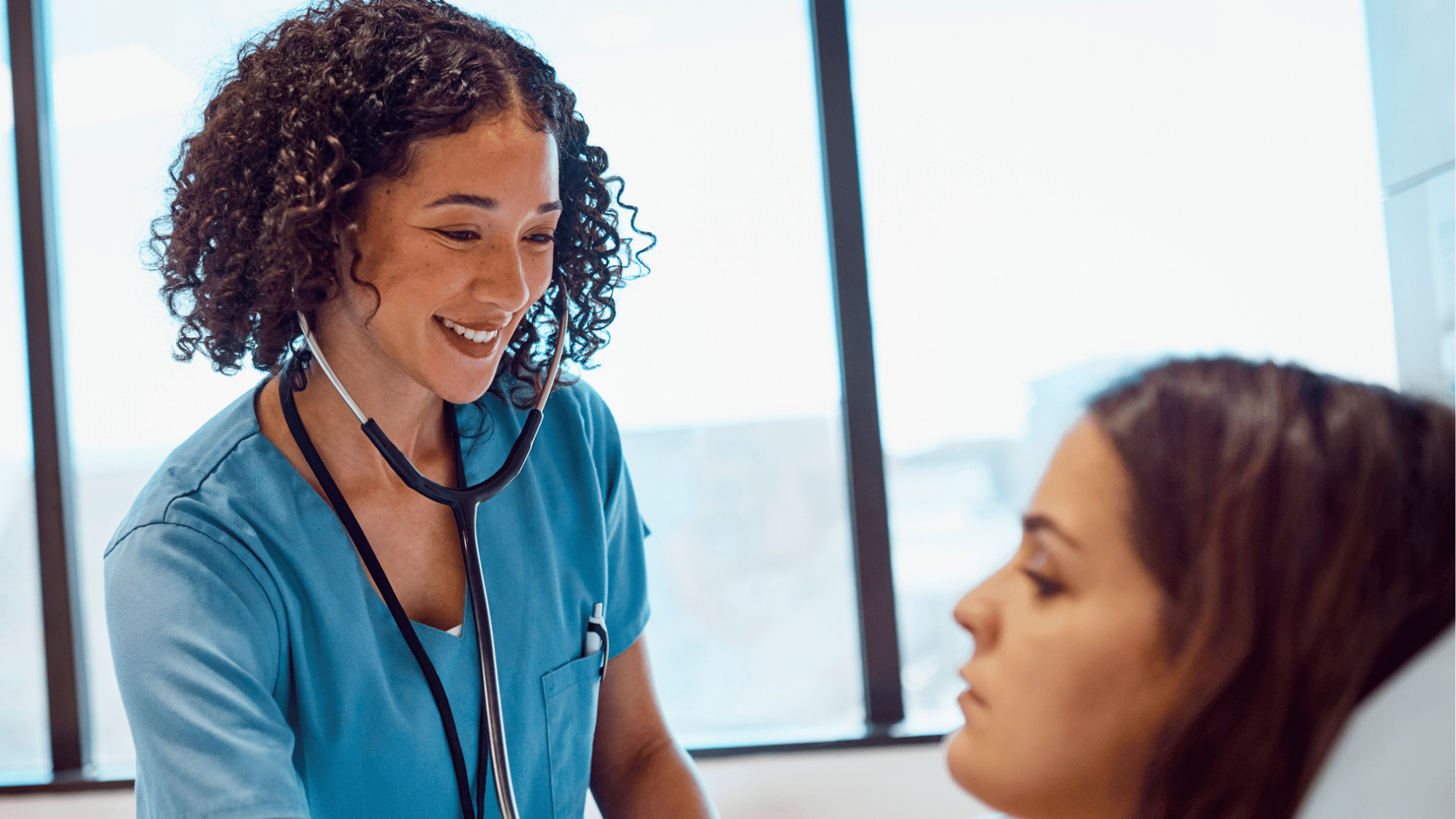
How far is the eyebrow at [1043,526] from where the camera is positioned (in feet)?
1.89

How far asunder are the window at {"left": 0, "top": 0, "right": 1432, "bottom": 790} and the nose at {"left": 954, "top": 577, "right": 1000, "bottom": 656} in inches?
42.6

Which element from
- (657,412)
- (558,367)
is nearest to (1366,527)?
(558,367)

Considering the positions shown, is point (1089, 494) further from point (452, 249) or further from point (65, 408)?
point (65, 408)

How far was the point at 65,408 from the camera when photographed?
194 centimetres

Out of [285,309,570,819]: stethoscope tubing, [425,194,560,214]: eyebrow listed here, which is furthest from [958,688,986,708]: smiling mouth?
[425,194,560,214]: eyebrow

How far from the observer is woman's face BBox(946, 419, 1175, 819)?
21.7 inches

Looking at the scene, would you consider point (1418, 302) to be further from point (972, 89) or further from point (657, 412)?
point (657, 412)

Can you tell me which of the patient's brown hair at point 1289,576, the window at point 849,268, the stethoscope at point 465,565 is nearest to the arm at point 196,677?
the stethoscope at point 465,565

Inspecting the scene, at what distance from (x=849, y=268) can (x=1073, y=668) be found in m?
1.28

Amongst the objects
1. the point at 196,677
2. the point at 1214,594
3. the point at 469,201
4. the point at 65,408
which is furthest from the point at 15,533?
the point at 1214,594

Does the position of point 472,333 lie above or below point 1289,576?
above

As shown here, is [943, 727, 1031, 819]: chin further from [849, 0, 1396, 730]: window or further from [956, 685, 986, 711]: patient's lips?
[849, 0, 1396, 730]: window

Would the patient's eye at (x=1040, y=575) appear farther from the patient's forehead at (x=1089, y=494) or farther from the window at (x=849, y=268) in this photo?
the window at (x=849, y=268)

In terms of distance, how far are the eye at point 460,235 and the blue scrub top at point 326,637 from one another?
0.25m
